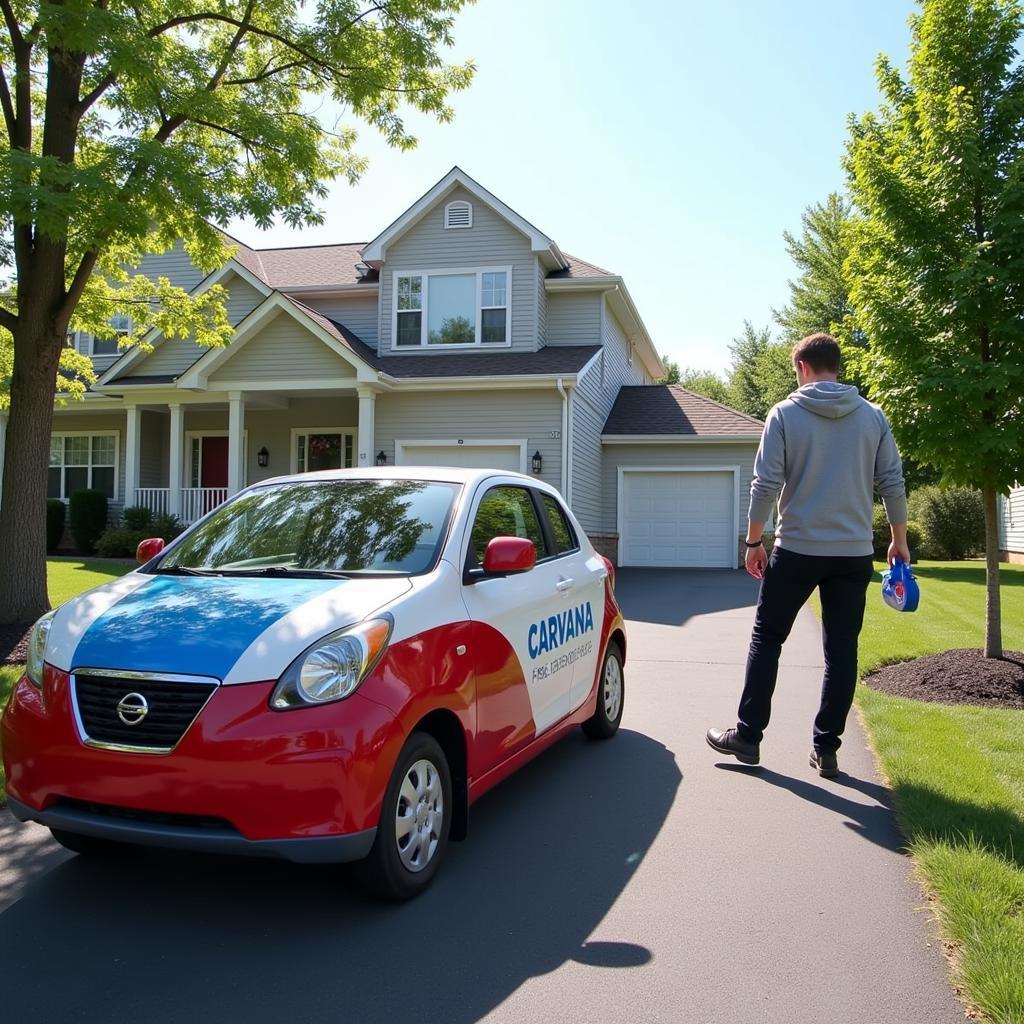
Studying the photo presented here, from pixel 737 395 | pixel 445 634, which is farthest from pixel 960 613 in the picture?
pixel 737 395

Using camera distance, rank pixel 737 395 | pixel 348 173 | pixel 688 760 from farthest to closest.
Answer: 1. pixel 737 395
2. pixel 348 173
3. pixel 688 760

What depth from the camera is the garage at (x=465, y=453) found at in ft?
58.7

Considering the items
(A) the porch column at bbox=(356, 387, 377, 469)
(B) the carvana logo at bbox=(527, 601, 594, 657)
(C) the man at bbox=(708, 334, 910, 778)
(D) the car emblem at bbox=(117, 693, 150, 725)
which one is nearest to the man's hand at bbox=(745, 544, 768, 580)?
(C) the man at bbox=(708, 334, 910, 778)

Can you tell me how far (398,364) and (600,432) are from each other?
499 centimetres

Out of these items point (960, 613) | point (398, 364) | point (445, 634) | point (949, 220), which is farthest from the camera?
point (398, 364)

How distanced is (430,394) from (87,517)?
318 inches

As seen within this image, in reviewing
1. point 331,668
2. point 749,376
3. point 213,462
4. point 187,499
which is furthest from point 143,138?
point 749,376

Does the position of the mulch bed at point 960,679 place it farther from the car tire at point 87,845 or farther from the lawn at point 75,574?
the lawn at point 75,574

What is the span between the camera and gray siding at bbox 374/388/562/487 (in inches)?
696

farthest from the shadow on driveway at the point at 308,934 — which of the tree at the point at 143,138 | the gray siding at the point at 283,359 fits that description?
the gray siding at the point at 283,359

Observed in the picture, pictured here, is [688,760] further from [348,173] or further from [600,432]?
[600,432]

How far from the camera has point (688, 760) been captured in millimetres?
5527

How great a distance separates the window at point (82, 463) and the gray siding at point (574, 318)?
10.9 metres

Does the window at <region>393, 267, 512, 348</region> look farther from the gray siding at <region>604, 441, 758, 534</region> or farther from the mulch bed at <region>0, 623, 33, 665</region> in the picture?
the mulch bed at <region>0, 623, 33, 665</region>
